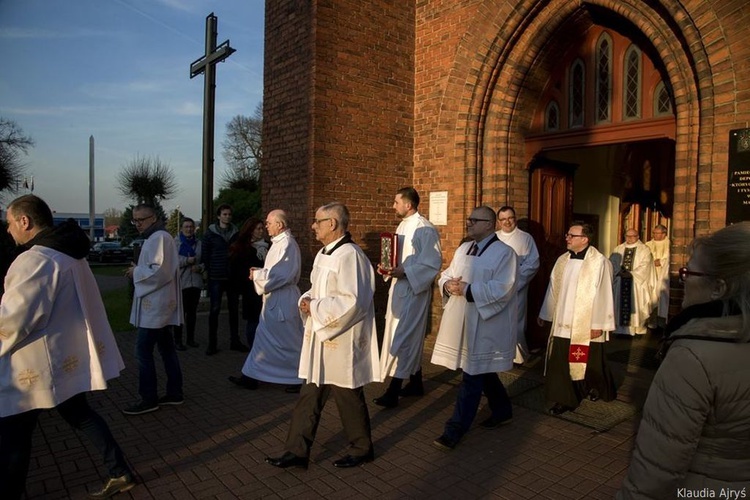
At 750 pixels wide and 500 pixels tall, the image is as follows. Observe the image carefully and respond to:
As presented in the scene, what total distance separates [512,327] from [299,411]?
1.91m

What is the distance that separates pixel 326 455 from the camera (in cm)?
420

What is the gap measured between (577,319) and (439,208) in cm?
337

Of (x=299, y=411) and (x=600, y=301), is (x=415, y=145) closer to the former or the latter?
(x=600, y=301)

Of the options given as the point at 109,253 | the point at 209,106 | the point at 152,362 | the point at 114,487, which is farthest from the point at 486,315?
the point at 109,253

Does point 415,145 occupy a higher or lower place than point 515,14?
lower

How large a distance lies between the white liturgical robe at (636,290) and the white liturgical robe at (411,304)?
4897mm

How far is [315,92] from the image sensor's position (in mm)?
7641

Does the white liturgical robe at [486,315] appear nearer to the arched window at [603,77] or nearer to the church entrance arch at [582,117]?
the church entrance arch at [582,117]

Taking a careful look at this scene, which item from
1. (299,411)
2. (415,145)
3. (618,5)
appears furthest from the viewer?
(415,145)

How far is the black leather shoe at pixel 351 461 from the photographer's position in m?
3.95

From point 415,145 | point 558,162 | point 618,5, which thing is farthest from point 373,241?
point 618,5

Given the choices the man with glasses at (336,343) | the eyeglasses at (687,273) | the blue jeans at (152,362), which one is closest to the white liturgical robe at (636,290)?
the man with glasses at (336,343)

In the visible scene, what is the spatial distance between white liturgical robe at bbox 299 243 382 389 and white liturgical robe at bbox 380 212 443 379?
58.4 inches

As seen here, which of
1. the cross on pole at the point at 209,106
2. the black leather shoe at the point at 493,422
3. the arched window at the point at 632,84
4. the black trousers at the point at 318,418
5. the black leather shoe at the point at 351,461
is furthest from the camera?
the cross on pole at the point at 209,106
